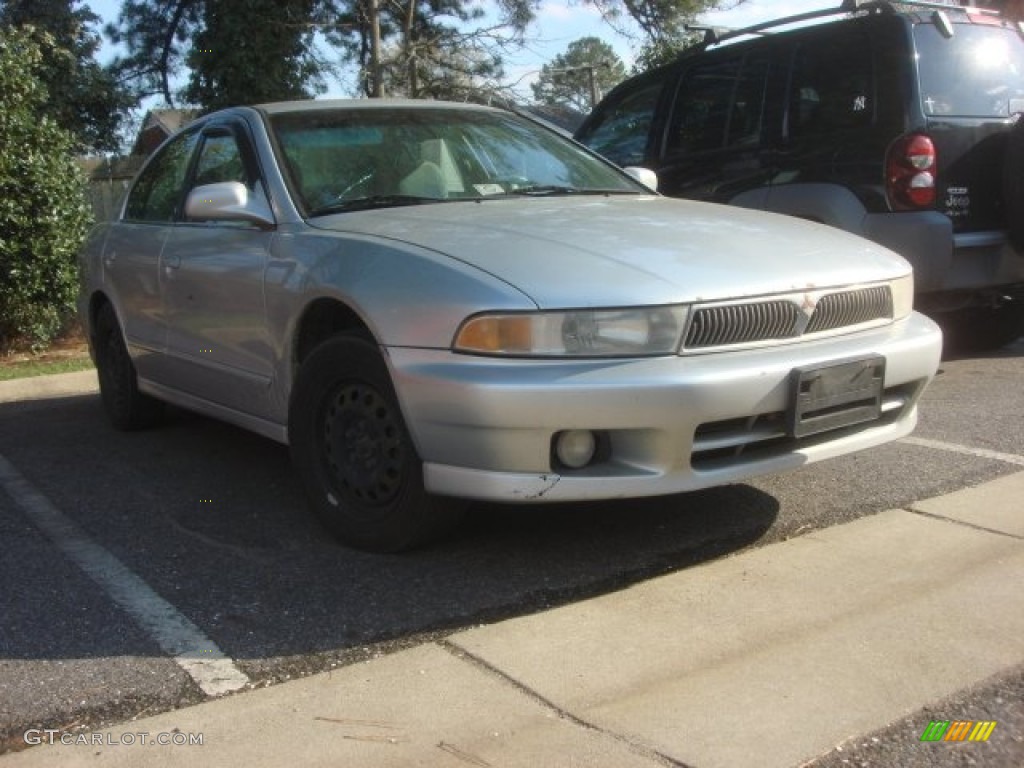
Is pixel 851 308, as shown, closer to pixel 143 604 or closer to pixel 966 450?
pixel 966 450

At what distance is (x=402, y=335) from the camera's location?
11.4 feet

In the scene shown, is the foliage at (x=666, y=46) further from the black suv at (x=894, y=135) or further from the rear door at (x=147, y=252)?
the rear door at (x=147, y=252)

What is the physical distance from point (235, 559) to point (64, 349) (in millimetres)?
6693

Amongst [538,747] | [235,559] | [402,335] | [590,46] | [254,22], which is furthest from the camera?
[590,46]

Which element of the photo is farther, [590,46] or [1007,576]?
[590,46]

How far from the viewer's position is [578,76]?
22.1m

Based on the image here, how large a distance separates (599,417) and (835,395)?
87 centimetres

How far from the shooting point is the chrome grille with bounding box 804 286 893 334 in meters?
3.68

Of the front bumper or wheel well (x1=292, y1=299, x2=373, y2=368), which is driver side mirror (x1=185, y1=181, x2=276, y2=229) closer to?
wheel well (x1=292, y1=299, x2=373, y2=368)

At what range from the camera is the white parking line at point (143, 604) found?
3.01 metres

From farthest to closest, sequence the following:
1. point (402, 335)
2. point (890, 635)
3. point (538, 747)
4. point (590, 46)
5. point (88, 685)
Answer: point (590, 46), point (402, 335), point (890, 635), point (88, 685), point (538, 747)

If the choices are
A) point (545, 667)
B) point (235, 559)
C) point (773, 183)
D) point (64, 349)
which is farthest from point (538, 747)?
point (64, 349)

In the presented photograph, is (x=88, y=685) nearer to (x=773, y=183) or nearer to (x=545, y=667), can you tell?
(x=545, y=667)

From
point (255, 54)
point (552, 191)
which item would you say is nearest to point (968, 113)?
point (552, 191)
